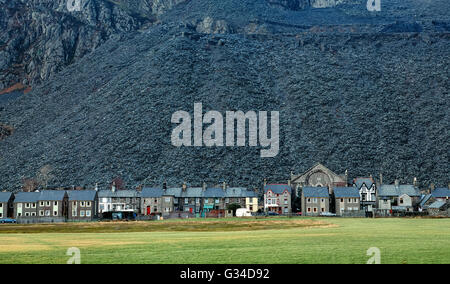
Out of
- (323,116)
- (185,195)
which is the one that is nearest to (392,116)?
(323,116)

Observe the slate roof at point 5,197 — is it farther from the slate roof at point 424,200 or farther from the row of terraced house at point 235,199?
the slate roof at point 424,200

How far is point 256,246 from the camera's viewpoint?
4075 cm

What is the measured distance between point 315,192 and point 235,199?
16.2m

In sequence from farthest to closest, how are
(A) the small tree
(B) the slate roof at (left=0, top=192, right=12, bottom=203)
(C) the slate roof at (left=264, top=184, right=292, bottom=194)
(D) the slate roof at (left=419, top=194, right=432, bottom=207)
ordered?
1. (C) the slate roof at (left=264, top=184, right=292, bottom=194)
2. (B) the slate roof at (left=0, top=192, right=12, bottom=203)
3. (D) the slate roof at (left=419, top=194, right=432, bottom=207)
4. (A) the small tree

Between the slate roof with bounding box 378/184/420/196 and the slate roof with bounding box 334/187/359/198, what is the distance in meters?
7.01

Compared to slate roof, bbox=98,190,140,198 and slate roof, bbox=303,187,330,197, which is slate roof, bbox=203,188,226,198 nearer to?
slate roof, bbox=98,190,140,198

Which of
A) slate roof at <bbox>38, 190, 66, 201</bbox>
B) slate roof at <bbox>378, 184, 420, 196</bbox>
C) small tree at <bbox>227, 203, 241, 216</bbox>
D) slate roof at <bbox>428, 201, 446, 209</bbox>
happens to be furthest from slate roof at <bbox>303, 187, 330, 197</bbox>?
slate roof at <bbox>38, 190, 66, 201</bbox>

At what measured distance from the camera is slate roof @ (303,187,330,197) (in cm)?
12256

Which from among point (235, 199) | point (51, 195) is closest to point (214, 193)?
point (235, 199)

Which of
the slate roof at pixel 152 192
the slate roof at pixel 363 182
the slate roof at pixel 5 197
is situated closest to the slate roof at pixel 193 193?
the slate roof at pixel 152 192

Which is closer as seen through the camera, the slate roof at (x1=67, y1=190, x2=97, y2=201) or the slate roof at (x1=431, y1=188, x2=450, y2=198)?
the slate roof at (x1=67, y1=190, x2=97, y2=201)

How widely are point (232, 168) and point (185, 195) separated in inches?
854

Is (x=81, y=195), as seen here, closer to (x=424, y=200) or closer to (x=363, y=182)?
(x=363, y=182)
